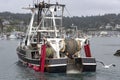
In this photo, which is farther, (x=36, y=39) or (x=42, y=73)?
(x=36, y=39)

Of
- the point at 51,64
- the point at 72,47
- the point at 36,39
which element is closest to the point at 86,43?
the point at 72,47

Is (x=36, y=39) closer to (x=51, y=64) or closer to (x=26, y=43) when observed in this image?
(x=26, y=43)

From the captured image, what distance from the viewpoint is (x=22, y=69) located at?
6512cm

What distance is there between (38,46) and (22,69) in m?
4.11

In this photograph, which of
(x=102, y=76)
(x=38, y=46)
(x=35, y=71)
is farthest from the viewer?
(x=38, y=46)

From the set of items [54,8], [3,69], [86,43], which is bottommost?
[3,69]

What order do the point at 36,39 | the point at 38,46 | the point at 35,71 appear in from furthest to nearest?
the point at 36,39 < the point at 38,46 < the point at 35,71

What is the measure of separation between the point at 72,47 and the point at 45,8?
37.8 feet

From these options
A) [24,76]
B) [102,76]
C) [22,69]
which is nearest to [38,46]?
[22,69]

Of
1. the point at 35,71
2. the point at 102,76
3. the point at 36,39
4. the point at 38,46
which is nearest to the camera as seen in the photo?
the point at 102,76

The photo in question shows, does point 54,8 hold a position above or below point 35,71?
above

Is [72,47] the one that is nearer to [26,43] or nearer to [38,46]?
[38,46]

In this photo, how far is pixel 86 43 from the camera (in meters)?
61.3

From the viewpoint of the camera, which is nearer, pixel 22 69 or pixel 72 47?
pixel 72 47
